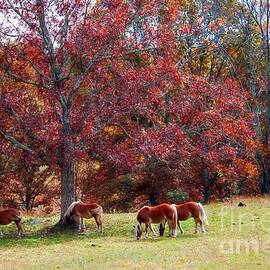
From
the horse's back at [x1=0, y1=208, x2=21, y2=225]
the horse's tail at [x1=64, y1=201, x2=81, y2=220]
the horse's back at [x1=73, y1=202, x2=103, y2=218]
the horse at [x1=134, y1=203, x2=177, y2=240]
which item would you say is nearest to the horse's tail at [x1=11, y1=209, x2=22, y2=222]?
the horse's back at [x1=0, y1=208, x2=21, y2=225]

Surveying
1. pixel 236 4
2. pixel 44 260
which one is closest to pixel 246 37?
pixel 236 4

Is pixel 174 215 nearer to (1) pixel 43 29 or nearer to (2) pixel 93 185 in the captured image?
(1) pixel 43 29

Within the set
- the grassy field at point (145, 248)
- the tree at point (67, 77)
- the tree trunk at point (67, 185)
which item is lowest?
the grassy field at point (145, 248)

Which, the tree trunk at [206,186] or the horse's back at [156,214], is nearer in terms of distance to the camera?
the horse's back at [156,214]

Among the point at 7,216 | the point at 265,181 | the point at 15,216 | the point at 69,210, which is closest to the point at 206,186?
the point at 265,181

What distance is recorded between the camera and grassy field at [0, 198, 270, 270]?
12.7 m

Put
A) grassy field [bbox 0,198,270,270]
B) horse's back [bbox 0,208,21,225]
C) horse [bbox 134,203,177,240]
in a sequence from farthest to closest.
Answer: horse's back [bbox 0,208,21,225], horse [bbox 134,203,177,240], grassy field [bbox 0,198,270,270]

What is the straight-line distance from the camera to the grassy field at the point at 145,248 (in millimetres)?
12719

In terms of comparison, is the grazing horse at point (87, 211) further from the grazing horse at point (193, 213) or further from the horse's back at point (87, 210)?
the grazing horse at point (193, 213)

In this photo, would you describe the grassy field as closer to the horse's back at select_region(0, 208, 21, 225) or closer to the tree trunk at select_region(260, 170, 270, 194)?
the horse's back at select_region(0, 208, 21, 225)

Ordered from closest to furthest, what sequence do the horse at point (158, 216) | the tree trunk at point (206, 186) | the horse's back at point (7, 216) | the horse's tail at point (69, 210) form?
the horse at point (158, 216), the horse's back at point (7, 216), the horse's tail at point (69, 210), the tree trunk at point (206, 186)

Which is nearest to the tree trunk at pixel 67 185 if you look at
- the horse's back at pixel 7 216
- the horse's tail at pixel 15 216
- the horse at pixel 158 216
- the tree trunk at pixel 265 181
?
the horse's tail at pixel 15 216

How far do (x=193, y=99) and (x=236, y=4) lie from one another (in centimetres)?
1367

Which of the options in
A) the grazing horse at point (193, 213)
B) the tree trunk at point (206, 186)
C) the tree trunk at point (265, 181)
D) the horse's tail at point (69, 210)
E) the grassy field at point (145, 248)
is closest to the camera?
the grassy field at point (145, 248)
